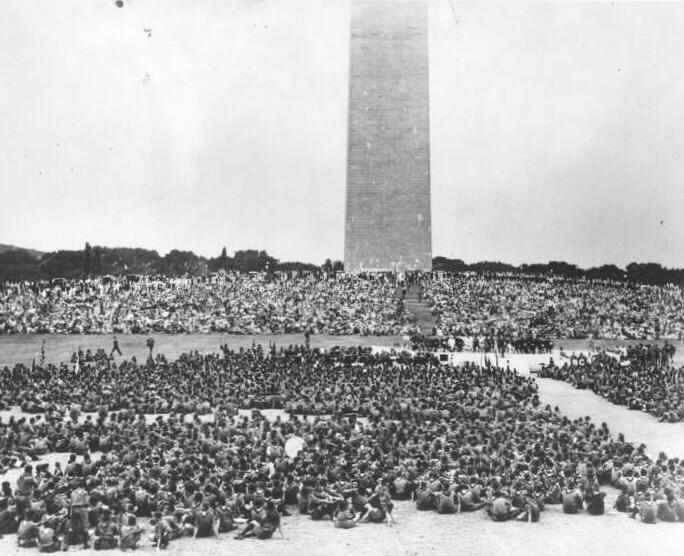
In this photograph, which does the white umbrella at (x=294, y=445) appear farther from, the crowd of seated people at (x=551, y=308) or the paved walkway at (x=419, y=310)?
the crowd of seated people at (x=551, y=308)

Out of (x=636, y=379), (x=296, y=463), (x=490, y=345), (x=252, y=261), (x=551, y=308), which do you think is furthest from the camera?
(x=252, y=261)

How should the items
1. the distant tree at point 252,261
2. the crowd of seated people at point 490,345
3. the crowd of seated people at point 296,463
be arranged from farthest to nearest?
the distant tree at point 252,261
the crowd of seated people at point 490,345
the crowd of seated people at point 296,463

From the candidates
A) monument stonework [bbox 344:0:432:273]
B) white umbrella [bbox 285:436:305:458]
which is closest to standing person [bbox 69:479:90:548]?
white umbrella [bbox 285:436:305:458]

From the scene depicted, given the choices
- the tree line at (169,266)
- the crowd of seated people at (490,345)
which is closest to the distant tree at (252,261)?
the tree line at (169,266)

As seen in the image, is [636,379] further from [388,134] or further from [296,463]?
[388,134]

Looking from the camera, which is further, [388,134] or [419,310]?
[388,134]

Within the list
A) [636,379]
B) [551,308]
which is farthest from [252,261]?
[636,379]

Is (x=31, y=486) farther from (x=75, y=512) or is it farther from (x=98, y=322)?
(x=98, y=322)
